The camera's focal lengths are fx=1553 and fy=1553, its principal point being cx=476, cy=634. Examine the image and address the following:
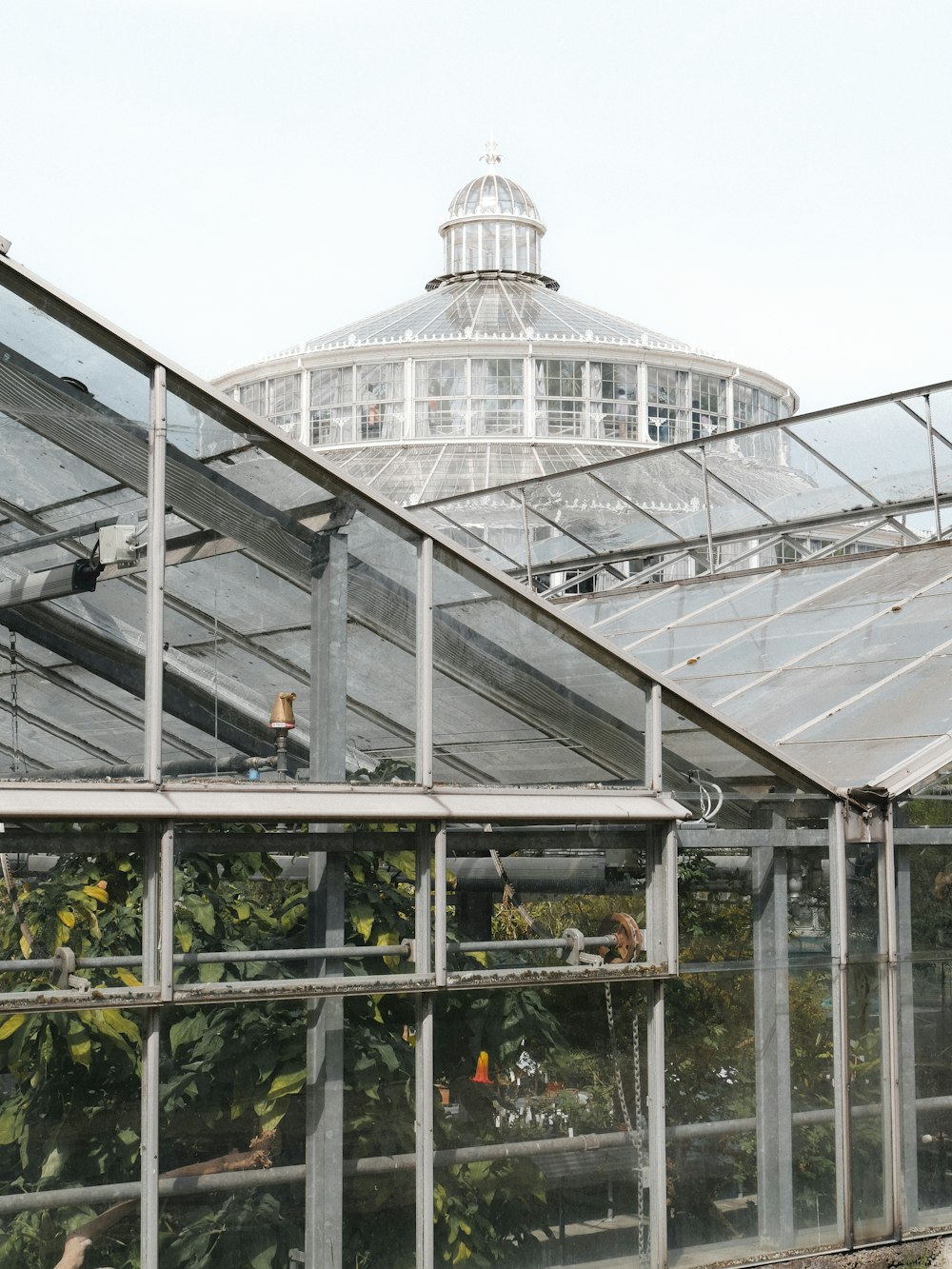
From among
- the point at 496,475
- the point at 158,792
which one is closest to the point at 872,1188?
the point at 158,792

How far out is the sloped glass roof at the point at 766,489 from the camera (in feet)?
43.1

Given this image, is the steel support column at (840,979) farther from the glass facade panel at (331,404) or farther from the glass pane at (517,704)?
the glass facade panel at (331,404)

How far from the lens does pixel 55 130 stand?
19.0 meters

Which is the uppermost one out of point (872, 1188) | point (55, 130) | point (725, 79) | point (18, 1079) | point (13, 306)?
point (55, 130)

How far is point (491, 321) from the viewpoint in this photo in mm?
41812

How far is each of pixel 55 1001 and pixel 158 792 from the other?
3.00 ft

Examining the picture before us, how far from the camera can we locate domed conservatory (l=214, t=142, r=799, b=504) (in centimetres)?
3859

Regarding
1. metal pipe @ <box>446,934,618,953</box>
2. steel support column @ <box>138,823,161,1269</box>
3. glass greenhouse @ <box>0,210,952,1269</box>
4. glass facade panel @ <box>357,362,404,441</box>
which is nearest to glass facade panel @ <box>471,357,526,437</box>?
glass facade panel @ <box>357,362,404,441</box>

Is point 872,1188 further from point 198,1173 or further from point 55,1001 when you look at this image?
point 55,1001

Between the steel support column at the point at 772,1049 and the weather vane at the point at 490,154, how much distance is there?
4048 cm

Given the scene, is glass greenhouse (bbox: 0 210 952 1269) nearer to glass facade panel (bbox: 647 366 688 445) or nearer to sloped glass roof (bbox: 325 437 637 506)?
sloped glass roof (bbox: 325 437 637 506)

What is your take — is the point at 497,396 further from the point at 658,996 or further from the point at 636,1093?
the point at 636,1093

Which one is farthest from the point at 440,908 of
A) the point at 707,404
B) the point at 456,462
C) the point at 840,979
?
the point at 707,404

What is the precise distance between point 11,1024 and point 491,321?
37.1 metres
